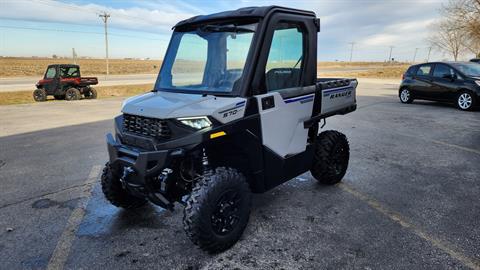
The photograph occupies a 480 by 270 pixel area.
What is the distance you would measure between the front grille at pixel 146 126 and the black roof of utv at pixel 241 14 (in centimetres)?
129

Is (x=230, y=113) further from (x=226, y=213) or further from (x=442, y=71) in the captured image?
(x=442, y=71)

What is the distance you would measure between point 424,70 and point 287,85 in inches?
456

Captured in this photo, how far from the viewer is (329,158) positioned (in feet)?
14.9

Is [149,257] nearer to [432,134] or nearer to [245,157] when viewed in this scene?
[245,157]

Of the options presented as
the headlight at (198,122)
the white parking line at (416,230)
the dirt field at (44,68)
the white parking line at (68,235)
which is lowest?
the dirt field at (44,68)

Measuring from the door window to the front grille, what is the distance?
1141 millimetres

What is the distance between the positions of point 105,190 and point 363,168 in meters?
4.04

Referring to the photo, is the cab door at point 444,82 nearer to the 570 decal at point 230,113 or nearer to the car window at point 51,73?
the 570 decal at point 230,113

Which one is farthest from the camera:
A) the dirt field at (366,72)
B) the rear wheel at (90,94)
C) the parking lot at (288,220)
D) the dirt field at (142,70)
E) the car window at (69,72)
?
the dirt field at (142,70)

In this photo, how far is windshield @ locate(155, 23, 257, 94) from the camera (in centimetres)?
334

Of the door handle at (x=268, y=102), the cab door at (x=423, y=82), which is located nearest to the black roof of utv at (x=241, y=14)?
the door handle at (x=268, y=102)

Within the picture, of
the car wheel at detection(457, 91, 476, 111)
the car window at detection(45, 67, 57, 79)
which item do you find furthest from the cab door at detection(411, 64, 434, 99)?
the car window at detection(45, 67, 57, 79)

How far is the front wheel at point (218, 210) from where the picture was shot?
2908mm

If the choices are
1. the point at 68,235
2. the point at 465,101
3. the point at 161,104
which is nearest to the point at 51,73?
the point at 68,235
